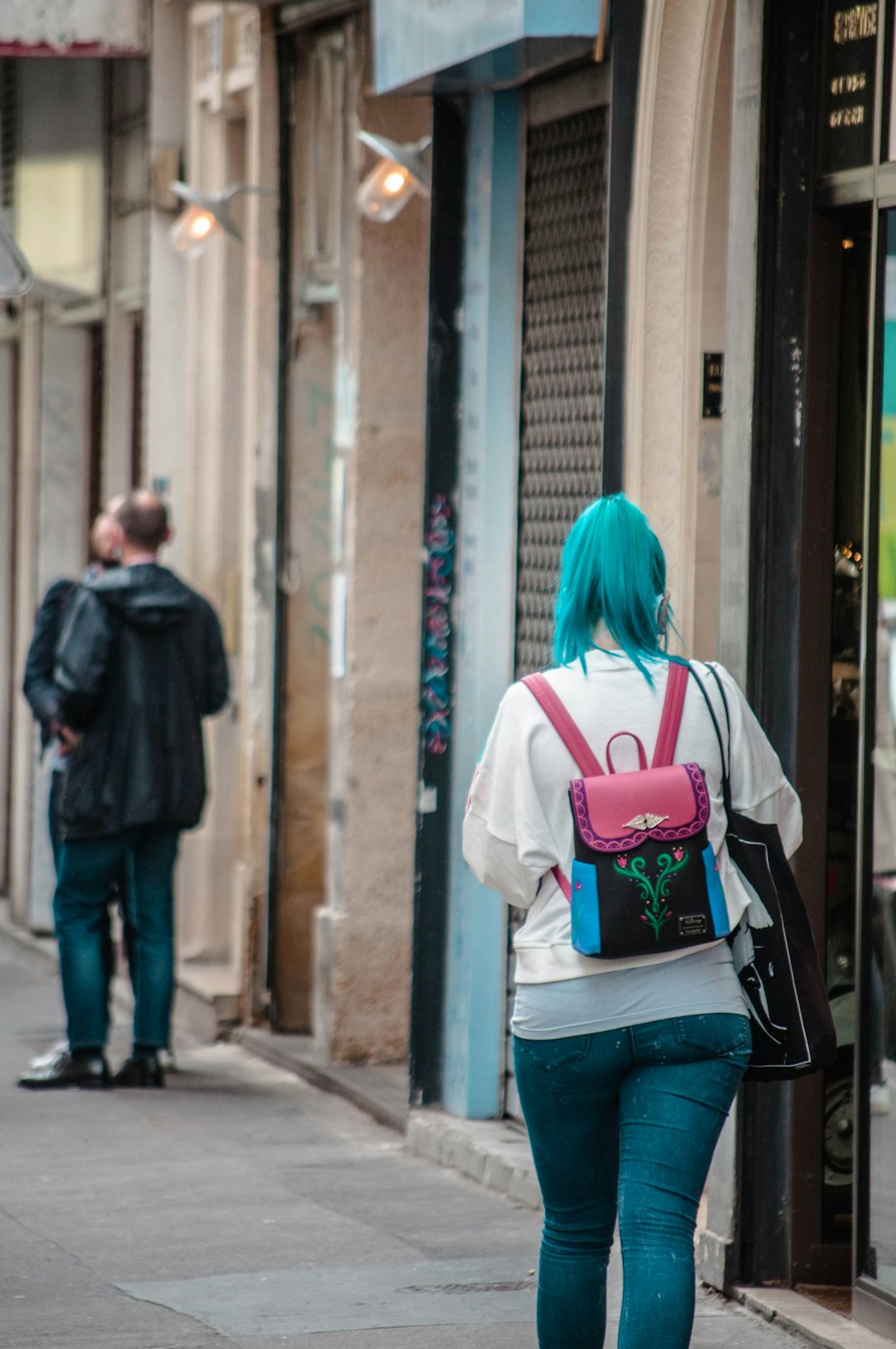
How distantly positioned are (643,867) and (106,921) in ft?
15.1

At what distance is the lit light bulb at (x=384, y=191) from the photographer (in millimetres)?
7832

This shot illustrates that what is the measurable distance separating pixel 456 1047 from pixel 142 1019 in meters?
1.47

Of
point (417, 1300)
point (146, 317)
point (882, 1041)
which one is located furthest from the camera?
point (146, 317)

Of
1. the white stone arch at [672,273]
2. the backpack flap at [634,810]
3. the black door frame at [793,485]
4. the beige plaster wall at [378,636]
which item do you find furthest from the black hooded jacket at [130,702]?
the backpack flap at [634,810]

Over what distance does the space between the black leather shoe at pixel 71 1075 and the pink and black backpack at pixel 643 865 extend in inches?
179

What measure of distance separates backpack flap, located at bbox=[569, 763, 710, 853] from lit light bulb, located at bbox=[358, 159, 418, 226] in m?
4.10

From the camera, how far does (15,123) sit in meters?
12.7

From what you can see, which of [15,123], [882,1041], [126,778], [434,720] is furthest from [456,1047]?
[15,123]

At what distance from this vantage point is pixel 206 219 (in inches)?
376

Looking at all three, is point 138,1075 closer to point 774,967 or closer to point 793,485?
point 793,485

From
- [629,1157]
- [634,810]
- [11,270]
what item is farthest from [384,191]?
[629,1157]

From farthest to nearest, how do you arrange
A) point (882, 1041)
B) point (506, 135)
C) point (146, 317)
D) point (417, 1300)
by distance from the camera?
point (146, 317)
point (506, 135)
point (417, 1300)
point (882, 1041)

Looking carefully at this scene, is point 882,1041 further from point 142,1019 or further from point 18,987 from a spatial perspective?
point 18,987

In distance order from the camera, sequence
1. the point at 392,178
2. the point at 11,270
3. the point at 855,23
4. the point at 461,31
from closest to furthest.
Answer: the point at 855,23 < the point at 461,31 < the point at 11,270 < the point at 392,178
